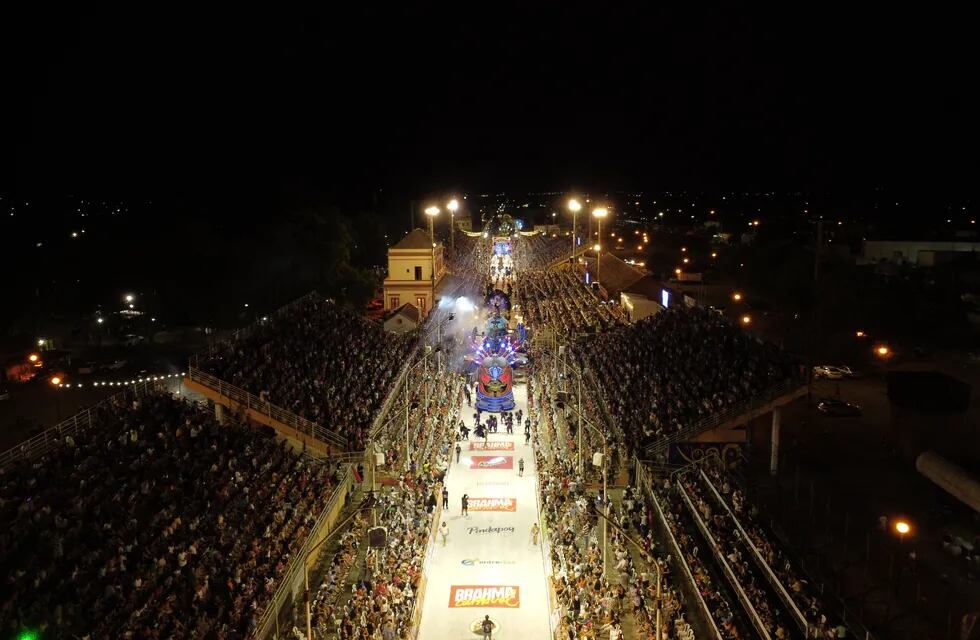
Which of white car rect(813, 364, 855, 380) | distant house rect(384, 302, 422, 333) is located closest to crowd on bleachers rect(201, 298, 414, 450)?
distant house rect(384, 302, 422, 333)

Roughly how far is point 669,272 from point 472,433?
58.6 metres

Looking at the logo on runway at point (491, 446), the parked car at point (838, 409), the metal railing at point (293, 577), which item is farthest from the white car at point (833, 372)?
the metal railing at point (293, 577)

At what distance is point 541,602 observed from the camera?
725 inches

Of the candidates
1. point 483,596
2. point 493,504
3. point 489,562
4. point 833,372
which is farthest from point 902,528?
point 833,372

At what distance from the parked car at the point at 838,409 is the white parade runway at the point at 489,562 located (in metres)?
12.7

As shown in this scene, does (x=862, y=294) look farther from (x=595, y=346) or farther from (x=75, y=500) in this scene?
(x=75, y=500)

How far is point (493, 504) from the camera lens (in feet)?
79.3

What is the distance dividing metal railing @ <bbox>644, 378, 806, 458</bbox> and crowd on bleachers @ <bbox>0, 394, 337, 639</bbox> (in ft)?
34.1

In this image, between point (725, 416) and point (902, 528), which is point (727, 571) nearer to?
point (902, 528)

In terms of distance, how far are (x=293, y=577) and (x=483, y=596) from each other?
4.53 m

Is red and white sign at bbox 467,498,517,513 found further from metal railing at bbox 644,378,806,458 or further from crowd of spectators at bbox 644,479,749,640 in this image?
metal railing at bbox 644,378,806,458

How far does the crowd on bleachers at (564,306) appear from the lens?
46300 millimetres

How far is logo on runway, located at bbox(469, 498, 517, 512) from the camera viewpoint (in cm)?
2384

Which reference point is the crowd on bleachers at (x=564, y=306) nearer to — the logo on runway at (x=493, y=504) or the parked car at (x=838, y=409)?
the parked car at (x=838, y=409)
